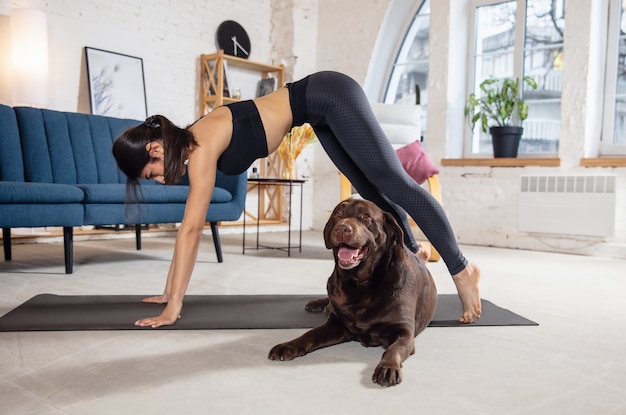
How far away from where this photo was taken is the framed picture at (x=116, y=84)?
469 cm

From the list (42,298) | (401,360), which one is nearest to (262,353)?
(401,360)

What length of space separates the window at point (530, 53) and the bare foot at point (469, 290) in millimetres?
3271

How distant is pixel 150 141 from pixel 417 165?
2297mm

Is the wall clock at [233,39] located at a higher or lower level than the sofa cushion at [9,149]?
higher

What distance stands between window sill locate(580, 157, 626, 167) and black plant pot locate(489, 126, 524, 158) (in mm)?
586

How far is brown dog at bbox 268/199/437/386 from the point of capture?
155 cm

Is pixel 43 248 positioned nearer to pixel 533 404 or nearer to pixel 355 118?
pixel 355 118

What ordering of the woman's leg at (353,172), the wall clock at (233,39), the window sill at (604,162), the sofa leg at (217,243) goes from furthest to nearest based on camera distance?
the wall clock at (233,39)
the window sill at (604,162)
the sofa leg at (217,243)
the woman's leg at (353,172)

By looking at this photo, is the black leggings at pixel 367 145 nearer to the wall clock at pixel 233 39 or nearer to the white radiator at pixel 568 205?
the white radiator at pixel 568 205

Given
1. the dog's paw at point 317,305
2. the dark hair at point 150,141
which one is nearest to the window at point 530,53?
the dog's paw at point 317,305

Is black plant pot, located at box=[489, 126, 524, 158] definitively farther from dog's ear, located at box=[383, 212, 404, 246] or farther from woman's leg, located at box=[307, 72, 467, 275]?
dog's ear, located at box=[383, 212, 404, 246]

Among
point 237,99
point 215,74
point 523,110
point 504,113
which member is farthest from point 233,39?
point 523,110

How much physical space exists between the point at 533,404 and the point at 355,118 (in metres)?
1.05

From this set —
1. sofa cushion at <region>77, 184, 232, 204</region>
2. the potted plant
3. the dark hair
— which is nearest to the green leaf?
the potted plant
